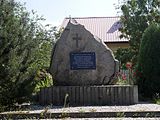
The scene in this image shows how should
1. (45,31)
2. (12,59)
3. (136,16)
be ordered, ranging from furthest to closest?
(136,16)
(45,31)
(12,59)

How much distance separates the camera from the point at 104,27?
129ft

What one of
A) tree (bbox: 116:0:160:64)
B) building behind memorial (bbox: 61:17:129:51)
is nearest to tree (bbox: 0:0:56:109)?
tree (bbox: 116:0:160:64)

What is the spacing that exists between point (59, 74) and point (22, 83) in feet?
4.34

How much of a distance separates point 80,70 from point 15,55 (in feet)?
7.21

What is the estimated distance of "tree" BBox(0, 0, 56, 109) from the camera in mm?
10062

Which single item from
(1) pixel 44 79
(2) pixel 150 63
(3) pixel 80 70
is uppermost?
(2) pixel 150 63

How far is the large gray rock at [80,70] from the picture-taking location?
38.4ft

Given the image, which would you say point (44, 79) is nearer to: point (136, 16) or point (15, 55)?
point (15, 55)

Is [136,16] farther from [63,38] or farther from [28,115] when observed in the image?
[28,115]

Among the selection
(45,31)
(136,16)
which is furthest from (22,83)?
(136,16)

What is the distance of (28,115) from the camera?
356 inches

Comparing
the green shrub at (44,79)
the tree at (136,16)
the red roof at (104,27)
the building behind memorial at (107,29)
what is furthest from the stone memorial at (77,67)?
the red roof at (104,27)

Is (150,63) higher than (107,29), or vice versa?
(107,29)

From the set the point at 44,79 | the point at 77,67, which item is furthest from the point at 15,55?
the point at 44,79
